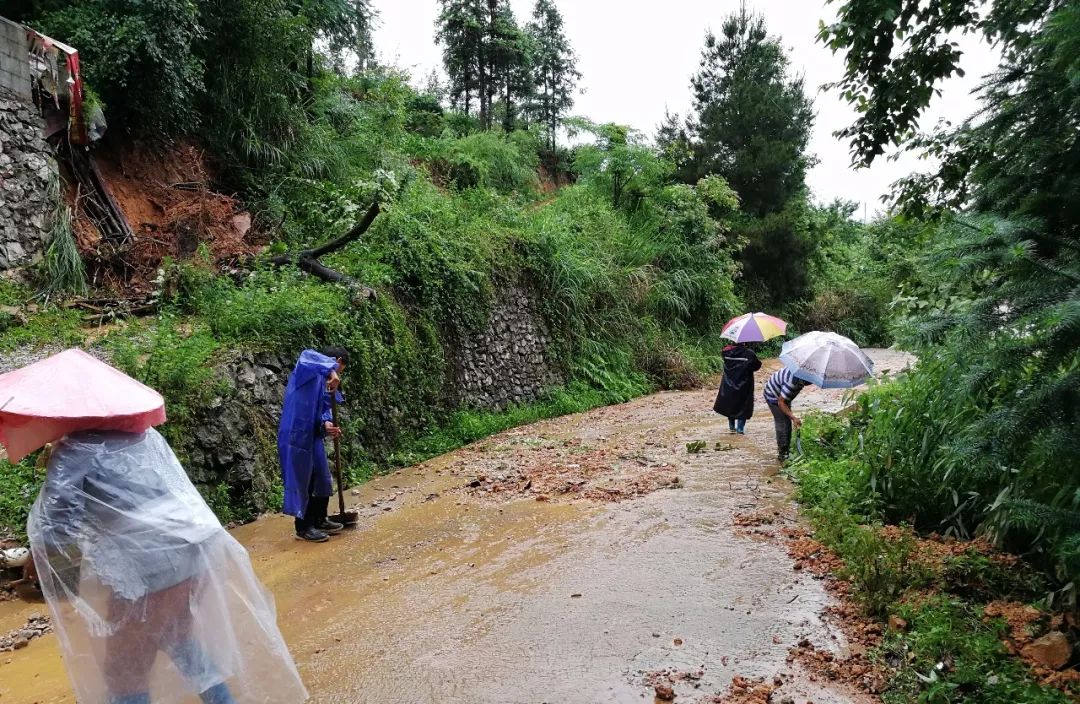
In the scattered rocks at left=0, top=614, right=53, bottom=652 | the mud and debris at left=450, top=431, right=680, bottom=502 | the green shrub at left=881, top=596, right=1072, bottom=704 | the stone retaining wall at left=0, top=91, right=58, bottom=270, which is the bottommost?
the mud and debris at left=450, top=431, right=680, bottom=502

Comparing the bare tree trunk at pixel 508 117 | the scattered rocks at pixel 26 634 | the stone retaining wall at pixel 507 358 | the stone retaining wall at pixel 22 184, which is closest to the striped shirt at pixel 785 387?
the stone retaining wall at pixel 507 358

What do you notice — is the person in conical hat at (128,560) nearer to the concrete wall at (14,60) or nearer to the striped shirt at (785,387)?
the striped shirt at (785,387)

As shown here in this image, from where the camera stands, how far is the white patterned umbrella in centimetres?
708

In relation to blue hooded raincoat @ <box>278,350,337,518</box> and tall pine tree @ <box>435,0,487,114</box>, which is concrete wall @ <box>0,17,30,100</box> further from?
tall pine tree @ <box>435,0,487,114</box>

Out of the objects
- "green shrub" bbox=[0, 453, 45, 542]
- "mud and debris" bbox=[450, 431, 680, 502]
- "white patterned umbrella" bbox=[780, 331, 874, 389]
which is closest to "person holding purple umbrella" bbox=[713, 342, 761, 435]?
"mud and debris" bbox=[450, 431, 680, 502]

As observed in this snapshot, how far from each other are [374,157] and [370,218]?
16.9ft

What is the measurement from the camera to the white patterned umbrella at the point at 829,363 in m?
7.08

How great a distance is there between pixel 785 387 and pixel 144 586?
6679 mm

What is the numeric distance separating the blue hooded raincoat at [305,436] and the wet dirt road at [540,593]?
49cm

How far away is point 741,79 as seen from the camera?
25953mm

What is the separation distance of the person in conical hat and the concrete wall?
314 inches

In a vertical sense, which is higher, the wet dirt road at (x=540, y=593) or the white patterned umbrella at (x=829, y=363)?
the white patterned umbrella at (x=829, y=363)

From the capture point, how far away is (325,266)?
9.97 meters

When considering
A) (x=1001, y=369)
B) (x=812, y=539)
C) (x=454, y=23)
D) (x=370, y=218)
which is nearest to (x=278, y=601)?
(x=812, y=539)
